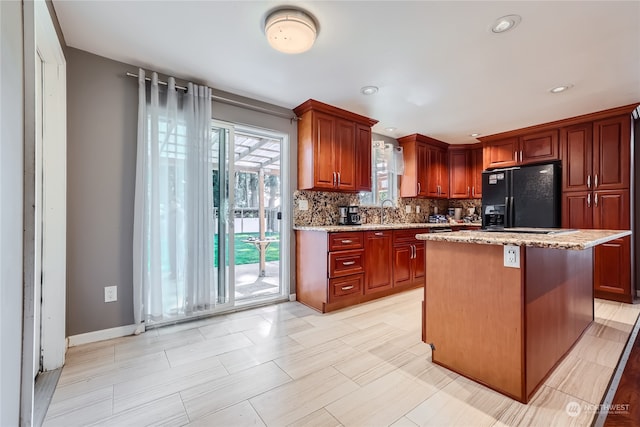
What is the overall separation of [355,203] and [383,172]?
3.02 feet

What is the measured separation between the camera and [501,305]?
62.1 inches

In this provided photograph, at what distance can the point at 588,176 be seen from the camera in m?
3.46

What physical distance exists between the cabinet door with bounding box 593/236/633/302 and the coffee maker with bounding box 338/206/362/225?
2883 millimetres

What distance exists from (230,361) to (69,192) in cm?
182

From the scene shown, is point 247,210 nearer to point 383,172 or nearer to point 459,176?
point 383,172

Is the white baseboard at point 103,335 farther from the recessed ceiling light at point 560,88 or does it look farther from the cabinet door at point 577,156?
the cabinet door at point 577,156

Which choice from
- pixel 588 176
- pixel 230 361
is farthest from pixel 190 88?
pixel 588 176

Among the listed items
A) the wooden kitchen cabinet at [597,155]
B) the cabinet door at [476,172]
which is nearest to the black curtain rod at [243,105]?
the cabinet door at [476,172]

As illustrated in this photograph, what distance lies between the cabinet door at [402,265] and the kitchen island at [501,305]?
1.58 m

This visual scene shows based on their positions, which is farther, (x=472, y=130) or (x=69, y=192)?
(x=472, y=130)

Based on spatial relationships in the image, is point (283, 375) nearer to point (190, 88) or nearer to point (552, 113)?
point (190, 88)

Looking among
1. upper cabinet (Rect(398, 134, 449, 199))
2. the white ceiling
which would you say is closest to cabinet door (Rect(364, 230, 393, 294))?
upper cabinet (Rect(398, 134, 449, 199))

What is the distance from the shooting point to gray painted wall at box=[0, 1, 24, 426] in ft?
3.00

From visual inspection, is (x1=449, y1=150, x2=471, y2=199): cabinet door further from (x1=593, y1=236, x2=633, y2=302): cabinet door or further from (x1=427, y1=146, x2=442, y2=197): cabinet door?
(x1=593, y1=236, x2=633, y2=302): cabinet door
